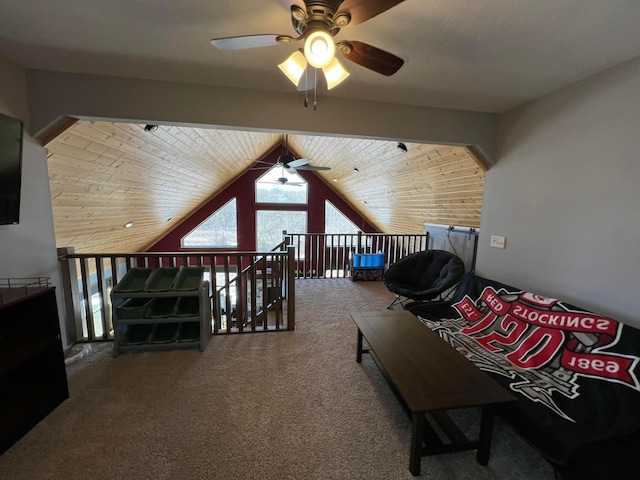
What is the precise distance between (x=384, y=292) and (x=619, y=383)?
9.32ft

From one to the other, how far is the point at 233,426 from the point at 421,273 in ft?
8.98

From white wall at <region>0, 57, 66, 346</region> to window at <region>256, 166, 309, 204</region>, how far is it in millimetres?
5862

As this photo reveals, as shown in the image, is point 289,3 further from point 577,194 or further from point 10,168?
point 577,194

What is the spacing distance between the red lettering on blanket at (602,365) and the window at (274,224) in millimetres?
7032

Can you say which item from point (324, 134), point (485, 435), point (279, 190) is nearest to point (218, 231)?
point (279, 190)

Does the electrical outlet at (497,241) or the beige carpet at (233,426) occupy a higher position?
the electrical outlet at (497,241)

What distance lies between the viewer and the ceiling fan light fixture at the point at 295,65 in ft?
4.62

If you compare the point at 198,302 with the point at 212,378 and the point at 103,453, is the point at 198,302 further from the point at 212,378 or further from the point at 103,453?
the point at 103,453

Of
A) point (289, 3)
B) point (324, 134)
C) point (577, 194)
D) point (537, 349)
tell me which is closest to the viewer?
point (289, 3)

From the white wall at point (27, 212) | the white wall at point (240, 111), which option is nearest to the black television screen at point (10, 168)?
the white wall at point (27, 212)

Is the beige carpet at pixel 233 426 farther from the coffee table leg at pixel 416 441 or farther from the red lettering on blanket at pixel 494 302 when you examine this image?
the red lettering on blanket at pixel 494 302

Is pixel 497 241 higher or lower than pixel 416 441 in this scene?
higher

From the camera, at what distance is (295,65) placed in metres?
1.44

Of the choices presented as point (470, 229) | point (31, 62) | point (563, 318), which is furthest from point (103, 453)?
point (470, 229)
